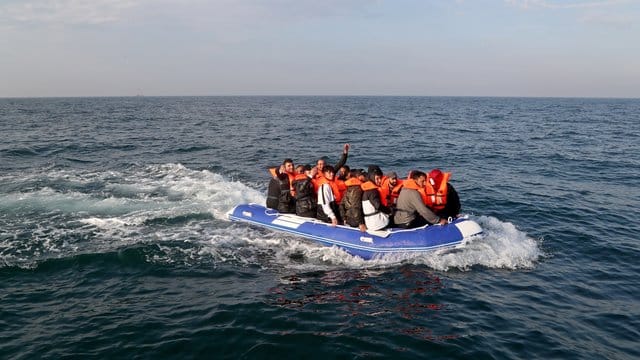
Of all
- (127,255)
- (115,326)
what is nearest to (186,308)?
(115,326)

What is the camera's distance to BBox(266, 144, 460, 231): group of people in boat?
10.5m

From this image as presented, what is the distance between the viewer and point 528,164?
23.0 meters

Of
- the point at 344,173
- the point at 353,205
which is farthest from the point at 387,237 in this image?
the point at 344,173

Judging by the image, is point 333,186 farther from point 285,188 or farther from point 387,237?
point 387,237

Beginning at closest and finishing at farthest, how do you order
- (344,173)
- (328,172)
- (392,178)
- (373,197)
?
1. (373,197)
2. (328,172)
3. (392,178)
4. (344,173)

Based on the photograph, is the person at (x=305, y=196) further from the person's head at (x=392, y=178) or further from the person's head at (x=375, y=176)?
the person's head at (x=392, y=178)

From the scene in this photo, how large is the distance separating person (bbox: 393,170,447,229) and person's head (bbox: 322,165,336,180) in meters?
1.71

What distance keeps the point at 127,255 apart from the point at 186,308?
2.98 metres

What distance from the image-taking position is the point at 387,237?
10297mm

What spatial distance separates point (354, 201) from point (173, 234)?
4.88m

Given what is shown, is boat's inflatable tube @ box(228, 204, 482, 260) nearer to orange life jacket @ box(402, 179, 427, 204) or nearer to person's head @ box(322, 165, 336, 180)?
orange life jacket @ box(402, 179, 427, 204)

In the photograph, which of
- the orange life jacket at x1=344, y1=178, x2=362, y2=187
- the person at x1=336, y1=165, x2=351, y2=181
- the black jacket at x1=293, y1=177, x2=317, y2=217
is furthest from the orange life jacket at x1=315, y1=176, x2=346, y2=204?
the orange life jacket at x1=344, y1=178, x2=362, y2=187

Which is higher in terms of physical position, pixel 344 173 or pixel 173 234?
pixel 344 173

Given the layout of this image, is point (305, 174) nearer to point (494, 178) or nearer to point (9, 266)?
point (9, 266)
